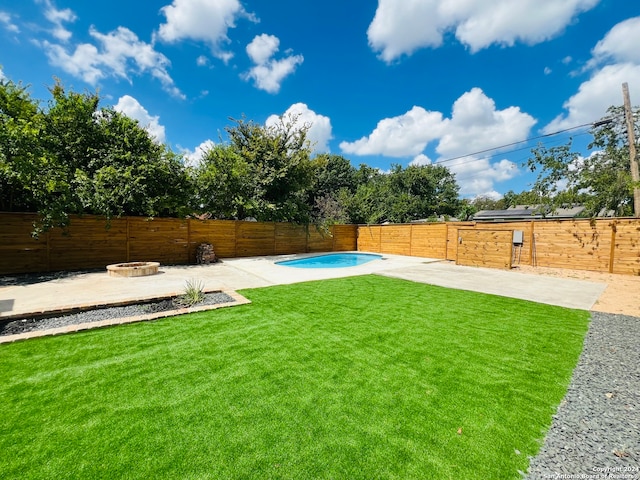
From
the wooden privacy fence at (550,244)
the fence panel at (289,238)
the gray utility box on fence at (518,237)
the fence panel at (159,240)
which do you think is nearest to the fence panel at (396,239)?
the wooden privacy fence at (550,244)

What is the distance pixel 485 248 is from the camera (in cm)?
1142

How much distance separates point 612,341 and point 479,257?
802cm

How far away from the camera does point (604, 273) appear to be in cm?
970

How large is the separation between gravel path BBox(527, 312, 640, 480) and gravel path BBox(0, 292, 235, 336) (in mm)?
5289

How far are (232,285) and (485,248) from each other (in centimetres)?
1004

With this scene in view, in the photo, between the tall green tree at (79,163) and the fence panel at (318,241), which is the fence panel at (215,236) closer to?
the tall green tree at (79,163)

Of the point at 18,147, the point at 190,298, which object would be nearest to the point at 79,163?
the point at 18,147

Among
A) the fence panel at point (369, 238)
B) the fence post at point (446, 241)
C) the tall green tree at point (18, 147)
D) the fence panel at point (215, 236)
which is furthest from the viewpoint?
the fence panel at point (369, 238)

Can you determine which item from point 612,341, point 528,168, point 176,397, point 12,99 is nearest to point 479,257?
point 612,341

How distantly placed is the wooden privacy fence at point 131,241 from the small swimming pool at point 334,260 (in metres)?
1.78

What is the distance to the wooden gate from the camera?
1079 cm

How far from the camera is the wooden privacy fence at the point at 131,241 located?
8960mm

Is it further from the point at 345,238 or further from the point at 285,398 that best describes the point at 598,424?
the point at 345,238

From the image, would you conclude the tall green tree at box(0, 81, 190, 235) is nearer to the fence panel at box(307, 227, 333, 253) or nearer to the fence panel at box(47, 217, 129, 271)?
the fence panel at box(47, 217, 129, 271)
